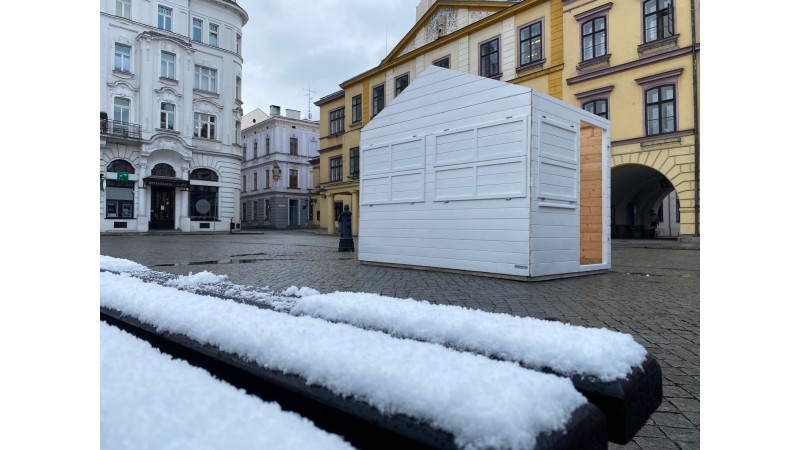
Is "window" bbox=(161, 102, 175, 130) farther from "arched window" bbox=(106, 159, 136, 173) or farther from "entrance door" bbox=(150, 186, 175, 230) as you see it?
"entrance door" bbox=(150, 186, 175, 230)

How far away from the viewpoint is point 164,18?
94.2 ft

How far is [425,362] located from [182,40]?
110 feet

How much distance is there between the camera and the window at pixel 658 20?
16219 millimetres

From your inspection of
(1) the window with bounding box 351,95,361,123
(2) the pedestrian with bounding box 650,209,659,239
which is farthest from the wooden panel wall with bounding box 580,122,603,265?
(2) the pedestrian with bounding box 650,209,659,239

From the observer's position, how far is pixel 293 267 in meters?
7.93

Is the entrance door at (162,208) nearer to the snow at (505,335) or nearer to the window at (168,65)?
the window at (168,65)

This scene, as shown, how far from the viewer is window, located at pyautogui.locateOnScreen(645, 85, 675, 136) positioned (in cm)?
1644

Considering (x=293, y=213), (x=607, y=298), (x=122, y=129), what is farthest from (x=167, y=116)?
(x=607, y=298)

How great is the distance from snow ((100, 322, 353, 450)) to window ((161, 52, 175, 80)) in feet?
106

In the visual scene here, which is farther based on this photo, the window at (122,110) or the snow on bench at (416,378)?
the window at (122,110)

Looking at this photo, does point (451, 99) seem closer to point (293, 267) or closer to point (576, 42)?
point (293, 267)

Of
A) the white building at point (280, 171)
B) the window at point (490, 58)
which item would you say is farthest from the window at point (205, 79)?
the window at point (490, 58)

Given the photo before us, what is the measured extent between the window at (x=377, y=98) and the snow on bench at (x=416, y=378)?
25.7 metres

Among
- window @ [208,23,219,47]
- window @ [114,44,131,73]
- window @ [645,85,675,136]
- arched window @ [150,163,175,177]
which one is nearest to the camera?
window @ [645,85,675,136]
